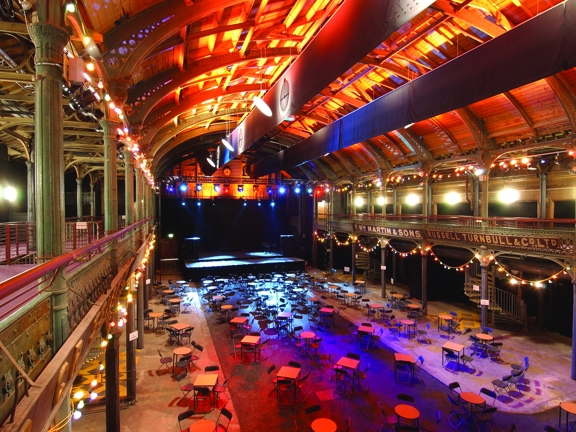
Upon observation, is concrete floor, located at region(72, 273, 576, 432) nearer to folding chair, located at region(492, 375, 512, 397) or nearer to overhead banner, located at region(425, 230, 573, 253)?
folding chair, located at region(492, 375, 512, 397)

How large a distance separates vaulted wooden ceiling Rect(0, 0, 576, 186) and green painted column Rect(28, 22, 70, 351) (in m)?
0.43

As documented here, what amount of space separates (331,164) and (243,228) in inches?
482

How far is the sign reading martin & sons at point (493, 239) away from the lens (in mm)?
11773

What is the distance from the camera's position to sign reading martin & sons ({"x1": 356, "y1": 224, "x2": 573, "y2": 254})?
11773 mm

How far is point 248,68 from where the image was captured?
41.6 ft

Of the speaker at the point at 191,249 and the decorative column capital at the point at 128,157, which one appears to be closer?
Answer: the decorative column capital at the point at 128,157

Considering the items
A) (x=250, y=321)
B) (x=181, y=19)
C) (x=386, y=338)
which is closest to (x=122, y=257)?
(x=181, y=19)

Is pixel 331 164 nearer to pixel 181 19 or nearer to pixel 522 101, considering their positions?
pixel 522 101

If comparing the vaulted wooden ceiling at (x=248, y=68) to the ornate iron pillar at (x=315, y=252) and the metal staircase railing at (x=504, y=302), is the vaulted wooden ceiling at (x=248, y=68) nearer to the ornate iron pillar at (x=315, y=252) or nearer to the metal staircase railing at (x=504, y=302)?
the metal staircase railing at (x=504, y=302)

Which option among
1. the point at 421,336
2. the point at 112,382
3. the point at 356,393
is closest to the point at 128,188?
the point at 112,382

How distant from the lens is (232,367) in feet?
39.3

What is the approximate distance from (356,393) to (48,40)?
11011mm

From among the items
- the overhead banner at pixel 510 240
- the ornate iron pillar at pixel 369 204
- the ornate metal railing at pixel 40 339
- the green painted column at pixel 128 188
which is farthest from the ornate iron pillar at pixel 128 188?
the ornate iron pillar at pixel 369 204

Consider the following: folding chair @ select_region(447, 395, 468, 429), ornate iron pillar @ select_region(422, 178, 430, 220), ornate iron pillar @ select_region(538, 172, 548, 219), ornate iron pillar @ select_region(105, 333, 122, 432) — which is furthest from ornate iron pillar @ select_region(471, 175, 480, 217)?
ornate iron pillar @ select_region(105, 333, 122, 432)
